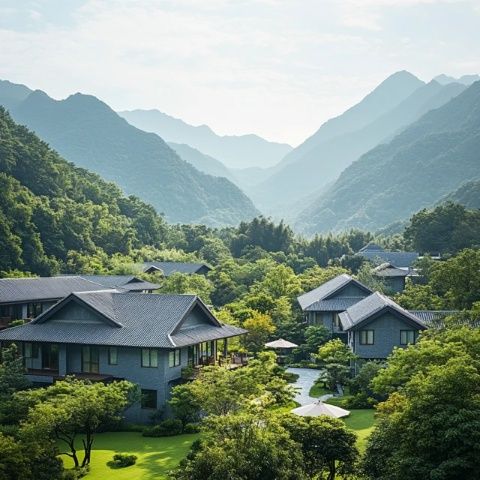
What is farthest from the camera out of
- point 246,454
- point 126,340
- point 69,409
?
point 126,340

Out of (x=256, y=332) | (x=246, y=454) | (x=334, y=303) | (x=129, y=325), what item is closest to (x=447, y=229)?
(x=334, y=303)

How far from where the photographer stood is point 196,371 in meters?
32.3

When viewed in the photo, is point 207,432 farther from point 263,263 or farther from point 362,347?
point 263,263

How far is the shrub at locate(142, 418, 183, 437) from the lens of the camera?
95.4 feet

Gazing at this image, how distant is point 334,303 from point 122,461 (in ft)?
91.9

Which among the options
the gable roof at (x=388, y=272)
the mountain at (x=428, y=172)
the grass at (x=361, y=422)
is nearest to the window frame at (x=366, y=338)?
the grass at (x=361, y=422)

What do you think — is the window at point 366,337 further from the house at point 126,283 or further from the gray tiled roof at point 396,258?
the gray tiled roof at point 396,258

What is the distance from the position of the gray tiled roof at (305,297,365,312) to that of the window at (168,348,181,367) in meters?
18.7

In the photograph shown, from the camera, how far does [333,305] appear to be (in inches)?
1971

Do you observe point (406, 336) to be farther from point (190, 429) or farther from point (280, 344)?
point (190, 429)

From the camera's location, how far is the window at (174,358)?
105 ft

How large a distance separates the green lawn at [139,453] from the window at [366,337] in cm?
1378

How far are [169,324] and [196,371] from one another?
2397mm

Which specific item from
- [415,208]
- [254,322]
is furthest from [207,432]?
[415,208]
